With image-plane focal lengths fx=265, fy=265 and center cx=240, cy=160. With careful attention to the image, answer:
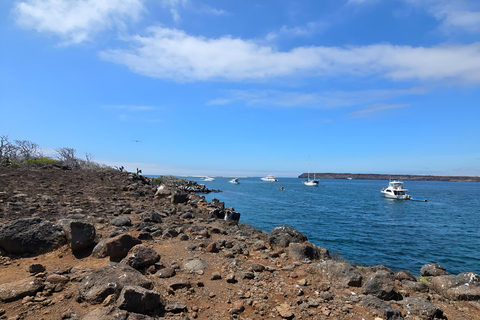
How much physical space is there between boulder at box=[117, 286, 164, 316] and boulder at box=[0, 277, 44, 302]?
1.71 m

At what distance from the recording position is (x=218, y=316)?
14.8ft

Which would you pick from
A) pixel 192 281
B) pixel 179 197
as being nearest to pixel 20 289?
pixel 192 281

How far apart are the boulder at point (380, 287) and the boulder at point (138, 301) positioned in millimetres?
4119

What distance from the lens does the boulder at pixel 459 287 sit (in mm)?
5520

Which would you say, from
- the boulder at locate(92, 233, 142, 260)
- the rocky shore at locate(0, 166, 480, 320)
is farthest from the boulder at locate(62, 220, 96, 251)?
the boulder at locate(92, 233, 142, 260)

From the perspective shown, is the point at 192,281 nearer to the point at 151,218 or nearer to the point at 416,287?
the point at 416,287

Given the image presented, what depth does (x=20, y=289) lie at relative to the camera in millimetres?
4375

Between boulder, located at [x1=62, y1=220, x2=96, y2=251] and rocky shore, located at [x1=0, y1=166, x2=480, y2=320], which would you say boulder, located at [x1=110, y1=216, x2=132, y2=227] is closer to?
rocky shore, located at [x1=0, y1=166, x2=480, y2=320]

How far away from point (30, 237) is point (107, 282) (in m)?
3.69

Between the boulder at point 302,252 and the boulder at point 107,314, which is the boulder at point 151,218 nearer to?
the boulder at point 302,252

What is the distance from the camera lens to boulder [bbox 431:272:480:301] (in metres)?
5.52

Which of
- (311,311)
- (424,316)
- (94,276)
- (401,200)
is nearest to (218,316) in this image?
(311,311)

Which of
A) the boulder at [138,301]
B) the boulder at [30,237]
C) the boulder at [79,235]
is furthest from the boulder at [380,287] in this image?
the boulder at [30,237]

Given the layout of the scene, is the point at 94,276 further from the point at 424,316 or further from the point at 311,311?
the point at 424,316
